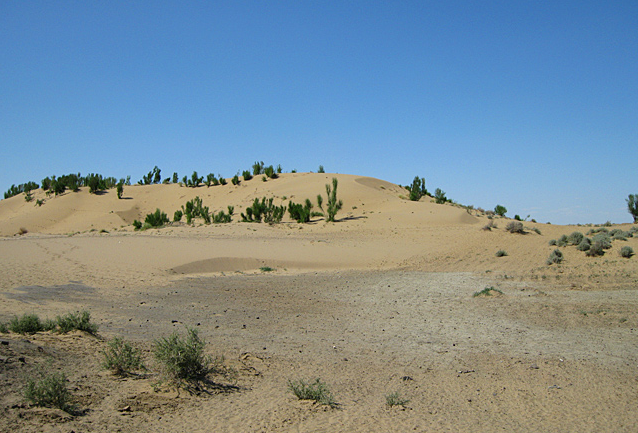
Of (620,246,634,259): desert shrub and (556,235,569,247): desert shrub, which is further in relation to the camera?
(556,235,569,247): desert shrub

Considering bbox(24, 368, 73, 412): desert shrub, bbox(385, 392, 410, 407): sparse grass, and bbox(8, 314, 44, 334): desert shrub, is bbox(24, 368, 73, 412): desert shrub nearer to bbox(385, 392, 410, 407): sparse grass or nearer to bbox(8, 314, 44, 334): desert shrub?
bbox(8, 314, 44, 334): desert shrub

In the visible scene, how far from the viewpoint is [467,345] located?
8.39 meters

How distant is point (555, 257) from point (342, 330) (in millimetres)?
12951

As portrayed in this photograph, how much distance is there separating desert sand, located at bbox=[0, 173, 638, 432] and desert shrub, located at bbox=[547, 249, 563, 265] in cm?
44

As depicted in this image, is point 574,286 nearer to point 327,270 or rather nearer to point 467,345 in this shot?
point 467,345

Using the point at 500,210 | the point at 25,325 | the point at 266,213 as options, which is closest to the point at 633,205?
the point at 500,210

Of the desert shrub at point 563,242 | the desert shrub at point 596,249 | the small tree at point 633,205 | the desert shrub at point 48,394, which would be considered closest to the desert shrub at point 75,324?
the desert shrub at point 48,394

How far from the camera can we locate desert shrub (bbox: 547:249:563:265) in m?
18.5

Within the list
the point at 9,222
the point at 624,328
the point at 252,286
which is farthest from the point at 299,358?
the point at 9,222

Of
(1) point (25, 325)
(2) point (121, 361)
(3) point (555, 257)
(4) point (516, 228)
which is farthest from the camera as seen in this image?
(4) point (516, 228)

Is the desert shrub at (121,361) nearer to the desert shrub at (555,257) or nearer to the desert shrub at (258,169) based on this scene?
the desert shrub at (555,257)

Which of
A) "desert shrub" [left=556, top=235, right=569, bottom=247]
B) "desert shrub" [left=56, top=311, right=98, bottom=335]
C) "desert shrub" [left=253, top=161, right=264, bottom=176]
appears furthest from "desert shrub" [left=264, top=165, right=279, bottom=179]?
"desert shrub" [left=56, top=311, right=98, bottom=335]

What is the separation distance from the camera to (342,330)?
9.51 metres

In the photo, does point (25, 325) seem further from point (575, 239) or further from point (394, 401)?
point (575, 239)
